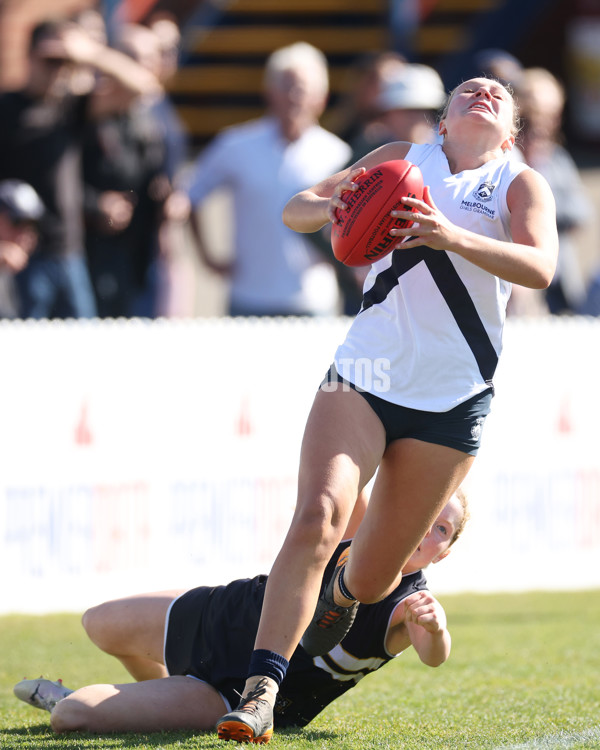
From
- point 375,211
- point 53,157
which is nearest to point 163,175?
point 53,157

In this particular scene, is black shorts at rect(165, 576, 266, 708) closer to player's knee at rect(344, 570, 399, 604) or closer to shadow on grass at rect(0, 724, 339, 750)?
shadow on grass at rect(0, 724, 339, 750)

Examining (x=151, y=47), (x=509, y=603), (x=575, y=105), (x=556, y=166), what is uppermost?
(x=575, y=105)

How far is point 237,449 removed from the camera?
711cm

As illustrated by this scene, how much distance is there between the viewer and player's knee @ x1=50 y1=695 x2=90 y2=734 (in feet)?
12.7

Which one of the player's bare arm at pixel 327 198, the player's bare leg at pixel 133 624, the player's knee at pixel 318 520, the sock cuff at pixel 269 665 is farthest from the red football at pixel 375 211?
the player's bare leg at pixel 133 624

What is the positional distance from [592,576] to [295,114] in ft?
11.7

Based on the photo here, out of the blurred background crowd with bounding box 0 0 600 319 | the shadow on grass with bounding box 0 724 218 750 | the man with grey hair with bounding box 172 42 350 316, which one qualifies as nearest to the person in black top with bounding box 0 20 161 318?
the blurred background crowd with bounding box 0 0 600 319

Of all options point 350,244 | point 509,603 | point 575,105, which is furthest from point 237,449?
point 575,105

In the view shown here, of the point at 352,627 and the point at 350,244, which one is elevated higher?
the point at 350,244

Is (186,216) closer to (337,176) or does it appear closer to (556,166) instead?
(556,166)

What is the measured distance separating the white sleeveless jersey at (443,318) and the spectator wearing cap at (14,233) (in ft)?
13.5

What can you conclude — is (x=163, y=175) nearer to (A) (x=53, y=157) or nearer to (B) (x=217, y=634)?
(A) (x=53, y=157)

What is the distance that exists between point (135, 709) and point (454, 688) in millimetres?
1505

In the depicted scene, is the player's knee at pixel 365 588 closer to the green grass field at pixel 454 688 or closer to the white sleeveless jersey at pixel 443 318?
the green grass field at pixel 454 688
